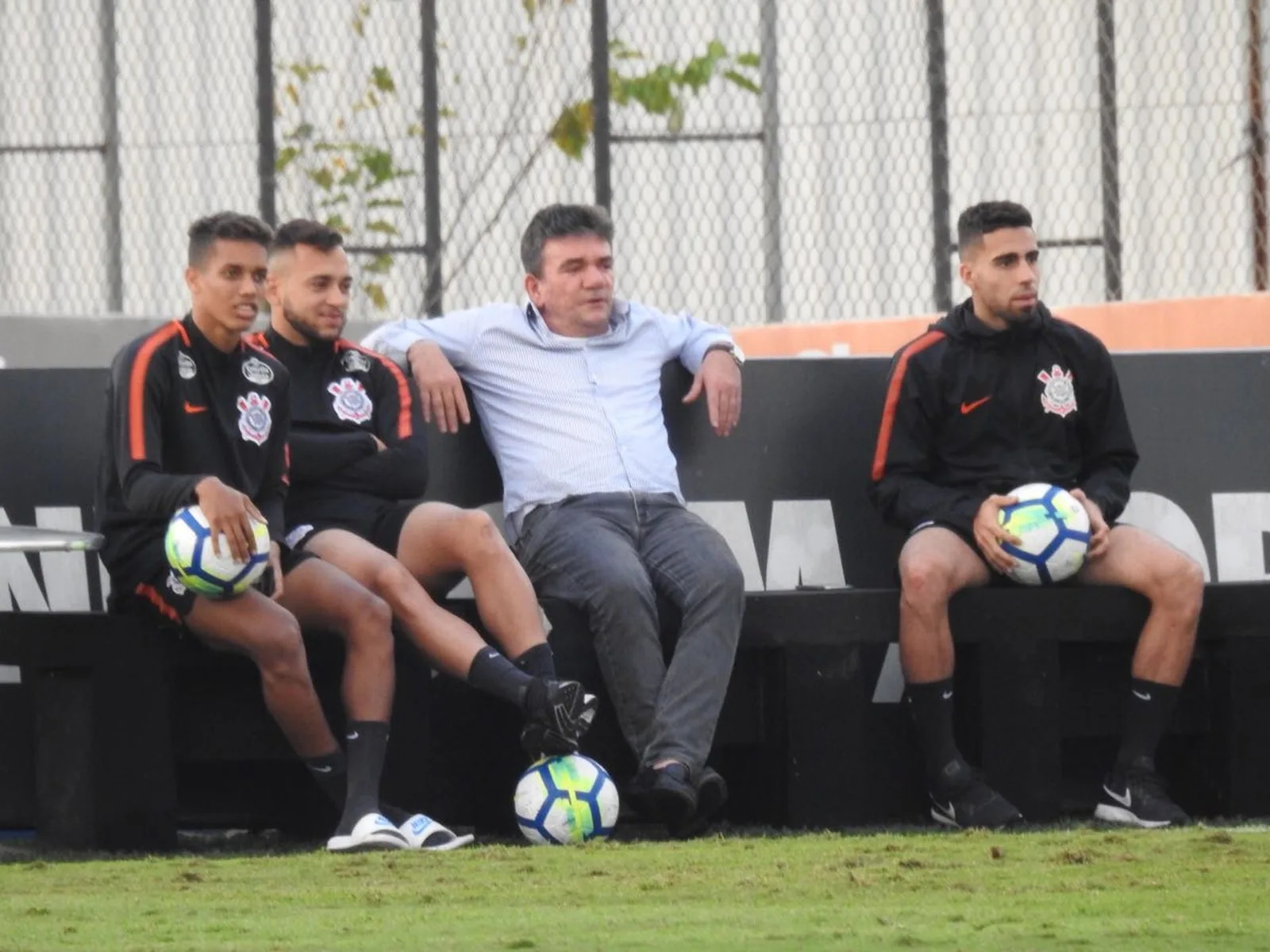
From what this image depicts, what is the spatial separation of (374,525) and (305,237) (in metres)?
0.85

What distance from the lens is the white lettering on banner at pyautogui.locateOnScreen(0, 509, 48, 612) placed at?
7422mm

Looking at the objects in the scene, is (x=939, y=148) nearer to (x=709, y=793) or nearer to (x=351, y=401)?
(x=351, y=401)

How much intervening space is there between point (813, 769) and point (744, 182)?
331 cm

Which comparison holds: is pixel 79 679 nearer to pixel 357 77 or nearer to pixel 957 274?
pixel 357 77

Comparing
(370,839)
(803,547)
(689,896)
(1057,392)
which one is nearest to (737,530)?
(803,547)

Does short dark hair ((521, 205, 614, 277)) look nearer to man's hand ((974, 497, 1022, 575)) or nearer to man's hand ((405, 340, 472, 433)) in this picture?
man's hand ((405, 340, 472, 433))

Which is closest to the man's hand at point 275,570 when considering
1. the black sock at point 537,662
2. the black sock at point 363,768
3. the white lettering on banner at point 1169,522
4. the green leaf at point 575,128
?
the black sock at point 363,768

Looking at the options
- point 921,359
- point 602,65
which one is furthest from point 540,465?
point 602,65

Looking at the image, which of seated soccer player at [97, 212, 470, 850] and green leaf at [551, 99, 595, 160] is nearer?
seated soccer player at [97, 212, 470, 850]

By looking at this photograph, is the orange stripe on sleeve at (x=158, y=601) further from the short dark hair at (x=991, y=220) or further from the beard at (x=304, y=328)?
the short dark hair at (x=991, y=220)

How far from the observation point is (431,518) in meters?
6.91

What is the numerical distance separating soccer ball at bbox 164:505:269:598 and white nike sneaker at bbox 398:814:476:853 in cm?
74

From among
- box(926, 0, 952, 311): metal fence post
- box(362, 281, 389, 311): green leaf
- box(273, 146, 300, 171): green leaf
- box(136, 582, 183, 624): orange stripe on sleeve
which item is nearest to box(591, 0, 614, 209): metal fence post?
box(362, 281, 389, 311): green leaf

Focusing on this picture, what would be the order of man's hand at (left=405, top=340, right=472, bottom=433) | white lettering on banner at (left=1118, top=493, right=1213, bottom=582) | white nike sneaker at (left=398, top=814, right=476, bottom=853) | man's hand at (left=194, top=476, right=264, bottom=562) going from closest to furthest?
man's hand at (left=194, top=476, right=264, bottom=562)
white nike sneaker at (left=398, top=814, right=476, bottom=853)
man's hand at (left=405, top=340, right=472, bottom=433)
white lettering on banner at (left=1118, top=493, right=1213, bottom=582)
